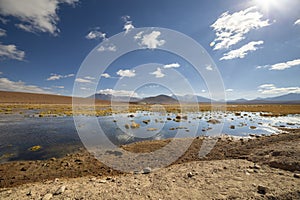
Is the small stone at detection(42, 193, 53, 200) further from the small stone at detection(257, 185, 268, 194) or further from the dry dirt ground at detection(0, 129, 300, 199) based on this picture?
the small stone at detection(257, 185, 268, 194)

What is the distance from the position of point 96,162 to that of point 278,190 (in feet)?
23.7

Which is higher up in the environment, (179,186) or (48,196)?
(179,186)

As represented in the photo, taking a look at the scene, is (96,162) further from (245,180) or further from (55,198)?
(245,180)

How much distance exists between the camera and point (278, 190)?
4273mm

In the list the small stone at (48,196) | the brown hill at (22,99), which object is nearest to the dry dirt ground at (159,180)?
the small stone at (48,196)

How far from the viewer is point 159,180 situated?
5430mm

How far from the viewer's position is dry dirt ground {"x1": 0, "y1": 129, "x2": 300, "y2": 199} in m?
4.43

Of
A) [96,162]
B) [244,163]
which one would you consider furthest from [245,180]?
[96,162]

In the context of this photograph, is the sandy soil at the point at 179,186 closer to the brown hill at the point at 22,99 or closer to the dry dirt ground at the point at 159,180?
the dry dirt ground at the point at 159,180

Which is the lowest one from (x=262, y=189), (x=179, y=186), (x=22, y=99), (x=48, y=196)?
(x=48, y=196)

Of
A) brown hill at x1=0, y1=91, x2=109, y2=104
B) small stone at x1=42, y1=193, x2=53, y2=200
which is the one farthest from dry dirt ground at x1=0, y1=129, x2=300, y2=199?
brown hill at x1=0, y1=91, x2=109, y2=104

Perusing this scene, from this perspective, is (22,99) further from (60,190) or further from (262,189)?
(262,189)

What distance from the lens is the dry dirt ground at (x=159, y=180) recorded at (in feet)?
14.5

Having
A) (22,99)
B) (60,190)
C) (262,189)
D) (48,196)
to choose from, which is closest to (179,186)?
(262,189)
